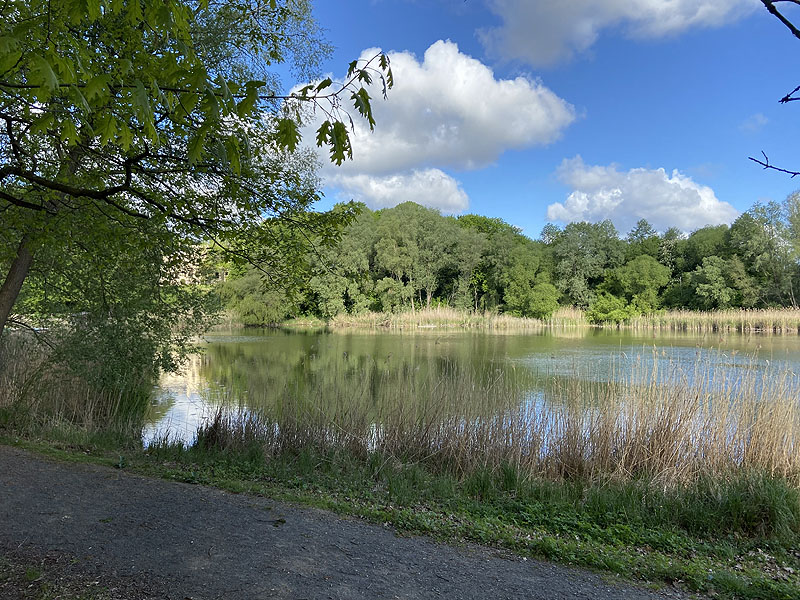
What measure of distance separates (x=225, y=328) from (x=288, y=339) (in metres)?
9.92

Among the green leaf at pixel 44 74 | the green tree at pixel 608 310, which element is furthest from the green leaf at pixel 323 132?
the green tree at pixel 608 310

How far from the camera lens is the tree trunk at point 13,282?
671cm

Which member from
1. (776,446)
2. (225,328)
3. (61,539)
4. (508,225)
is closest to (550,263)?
(508,225)

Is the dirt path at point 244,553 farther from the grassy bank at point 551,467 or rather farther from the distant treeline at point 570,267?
the distant treeline at point 570,267

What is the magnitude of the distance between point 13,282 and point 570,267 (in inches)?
2106

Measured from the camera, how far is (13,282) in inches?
270

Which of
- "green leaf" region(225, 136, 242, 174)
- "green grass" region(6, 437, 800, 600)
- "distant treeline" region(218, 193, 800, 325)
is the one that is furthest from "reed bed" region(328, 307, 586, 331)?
"green leaf" region(225, 136, 242, 174)

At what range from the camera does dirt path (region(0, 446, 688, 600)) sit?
348 centimetres

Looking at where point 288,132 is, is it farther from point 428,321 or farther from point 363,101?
point 428,321

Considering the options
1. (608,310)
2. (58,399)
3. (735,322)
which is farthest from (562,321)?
(58,399)

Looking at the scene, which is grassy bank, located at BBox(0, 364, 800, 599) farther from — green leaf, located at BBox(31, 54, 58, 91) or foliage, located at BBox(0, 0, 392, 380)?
green leaf, located at BBox(31, 54, 58, 91)

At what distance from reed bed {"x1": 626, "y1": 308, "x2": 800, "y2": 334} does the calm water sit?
600cm

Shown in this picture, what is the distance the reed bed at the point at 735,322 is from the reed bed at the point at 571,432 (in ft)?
94.0

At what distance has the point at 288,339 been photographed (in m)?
32.6
